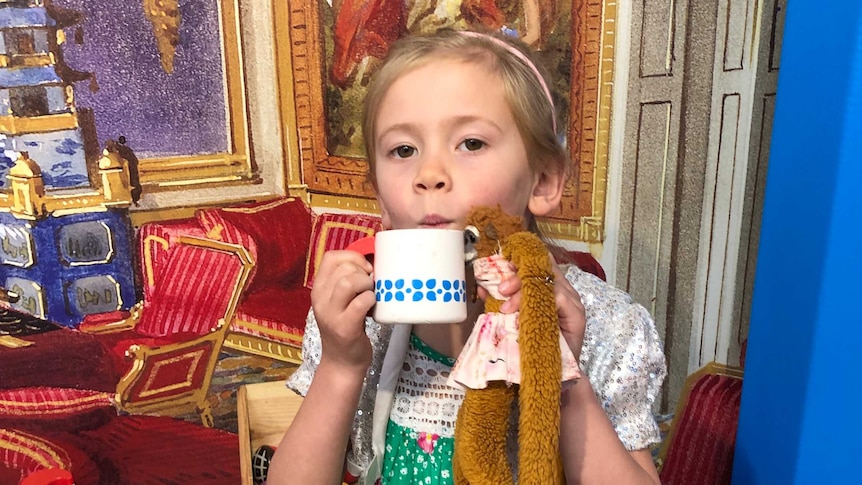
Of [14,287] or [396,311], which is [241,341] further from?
[396,311]

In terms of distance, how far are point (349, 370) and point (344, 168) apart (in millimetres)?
567

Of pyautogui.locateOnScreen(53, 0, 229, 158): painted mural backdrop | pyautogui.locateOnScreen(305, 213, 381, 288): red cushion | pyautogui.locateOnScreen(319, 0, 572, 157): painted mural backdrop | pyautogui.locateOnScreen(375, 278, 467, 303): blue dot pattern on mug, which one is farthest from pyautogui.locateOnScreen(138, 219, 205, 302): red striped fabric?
pyautogui.locateOnScreen(375, 278, 467, 303): blue dot pattern on mug

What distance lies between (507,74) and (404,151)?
0.57 feet

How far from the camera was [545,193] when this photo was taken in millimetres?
885

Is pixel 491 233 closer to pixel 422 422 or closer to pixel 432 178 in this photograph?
pixel 432 178

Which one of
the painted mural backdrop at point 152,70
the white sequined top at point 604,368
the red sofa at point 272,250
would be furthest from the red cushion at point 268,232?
the white sequined top at point 604,368

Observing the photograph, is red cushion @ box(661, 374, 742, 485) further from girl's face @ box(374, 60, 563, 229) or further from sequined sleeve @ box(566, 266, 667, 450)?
girl's face @ box(374, 60, 563, 229)

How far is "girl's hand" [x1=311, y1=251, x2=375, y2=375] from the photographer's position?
0.69m

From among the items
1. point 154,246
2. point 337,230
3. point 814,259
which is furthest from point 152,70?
point 814,259

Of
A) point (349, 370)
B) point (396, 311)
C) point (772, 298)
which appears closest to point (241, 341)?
point (349, 370)

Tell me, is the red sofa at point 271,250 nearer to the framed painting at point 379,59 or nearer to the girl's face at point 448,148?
the framed painting at point 379,59

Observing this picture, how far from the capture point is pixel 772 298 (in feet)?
3.41

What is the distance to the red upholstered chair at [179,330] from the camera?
3.84 ft

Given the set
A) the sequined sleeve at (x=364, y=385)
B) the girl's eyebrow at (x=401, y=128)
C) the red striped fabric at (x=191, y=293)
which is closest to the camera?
the girl's eyebrow at (x=401, y=128)
